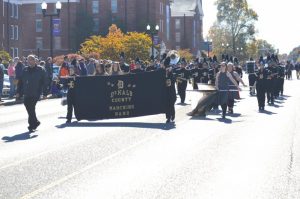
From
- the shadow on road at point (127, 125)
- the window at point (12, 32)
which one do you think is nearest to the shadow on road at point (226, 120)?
the shadow on road at point (127, 125)

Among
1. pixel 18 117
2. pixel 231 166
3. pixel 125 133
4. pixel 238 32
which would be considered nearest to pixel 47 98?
pixel 18 117

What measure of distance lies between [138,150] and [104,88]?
6.78 meters

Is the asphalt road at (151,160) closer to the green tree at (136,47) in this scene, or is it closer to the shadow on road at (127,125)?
the shadow on road at (127,125)

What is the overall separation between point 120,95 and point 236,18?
9867 centimetres

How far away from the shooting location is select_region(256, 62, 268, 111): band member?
23.9 meters

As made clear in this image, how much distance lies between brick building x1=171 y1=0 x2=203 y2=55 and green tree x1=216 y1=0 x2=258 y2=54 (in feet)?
24.5

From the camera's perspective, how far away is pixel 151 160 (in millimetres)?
11234

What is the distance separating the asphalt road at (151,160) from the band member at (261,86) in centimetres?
475

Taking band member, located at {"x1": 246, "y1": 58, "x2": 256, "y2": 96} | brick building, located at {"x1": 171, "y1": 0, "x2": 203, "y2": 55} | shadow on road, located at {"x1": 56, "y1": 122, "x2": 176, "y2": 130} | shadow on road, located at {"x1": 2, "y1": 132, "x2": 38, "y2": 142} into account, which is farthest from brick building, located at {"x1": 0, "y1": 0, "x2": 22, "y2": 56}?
shadow on road, located at {"x1": 2, "y1": 132, "x2": 38, "y2": 142}

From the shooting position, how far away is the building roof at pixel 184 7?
123m

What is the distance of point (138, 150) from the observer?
1252cm

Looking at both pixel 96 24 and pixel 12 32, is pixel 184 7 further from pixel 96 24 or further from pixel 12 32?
pixel 12 32

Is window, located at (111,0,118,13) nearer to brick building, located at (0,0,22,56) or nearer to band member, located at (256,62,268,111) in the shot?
brick building, located at (0,0,22,56)

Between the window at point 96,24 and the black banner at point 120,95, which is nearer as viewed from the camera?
the black banner at point 120,95
